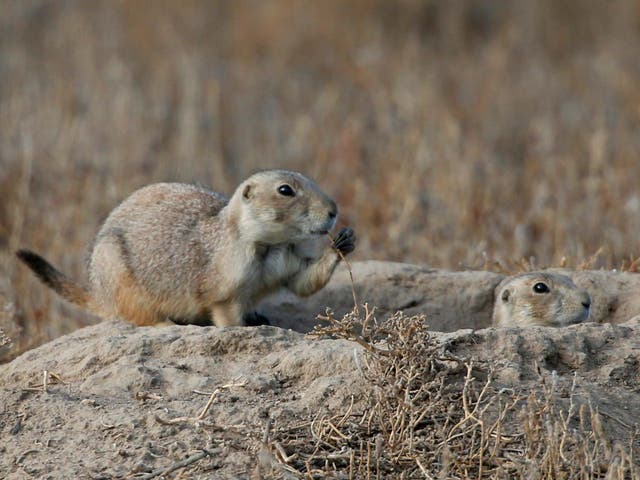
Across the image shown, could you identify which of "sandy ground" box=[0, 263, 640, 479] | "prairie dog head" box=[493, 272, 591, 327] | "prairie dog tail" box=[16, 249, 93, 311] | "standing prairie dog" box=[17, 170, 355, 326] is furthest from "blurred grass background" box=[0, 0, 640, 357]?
"sandy ground" box=[0, 263, 640, 479]

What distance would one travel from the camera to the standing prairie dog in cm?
643

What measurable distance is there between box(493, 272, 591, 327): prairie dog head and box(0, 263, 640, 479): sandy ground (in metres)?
0.71

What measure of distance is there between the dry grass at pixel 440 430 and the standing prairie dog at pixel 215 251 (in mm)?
1274

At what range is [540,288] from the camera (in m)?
6.77

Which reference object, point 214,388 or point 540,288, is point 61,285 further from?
point 540,288

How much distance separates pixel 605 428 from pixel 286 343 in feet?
5.16

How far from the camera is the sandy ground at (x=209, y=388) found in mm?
4914

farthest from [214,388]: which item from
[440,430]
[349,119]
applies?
[349,119]

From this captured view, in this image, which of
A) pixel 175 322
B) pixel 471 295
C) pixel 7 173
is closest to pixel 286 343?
pixel 175 322

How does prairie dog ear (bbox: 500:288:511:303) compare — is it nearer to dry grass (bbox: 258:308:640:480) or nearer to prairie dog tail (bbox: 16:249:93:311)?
dry grass (bbox: 258:308:640:480)

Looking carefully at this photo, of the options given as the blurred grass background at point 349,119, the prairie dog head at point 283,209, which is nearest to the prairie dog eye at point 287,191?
the prairie dog head at point 283,209

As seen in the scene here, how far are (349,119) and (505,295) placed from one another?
23.4 feet

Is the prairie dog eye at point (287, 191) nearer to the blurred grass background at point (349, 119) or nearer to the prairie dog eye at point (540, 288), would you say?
the prairie dog eye at point (540, 288)

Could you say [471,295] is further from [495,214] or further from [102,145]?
[102,145]
